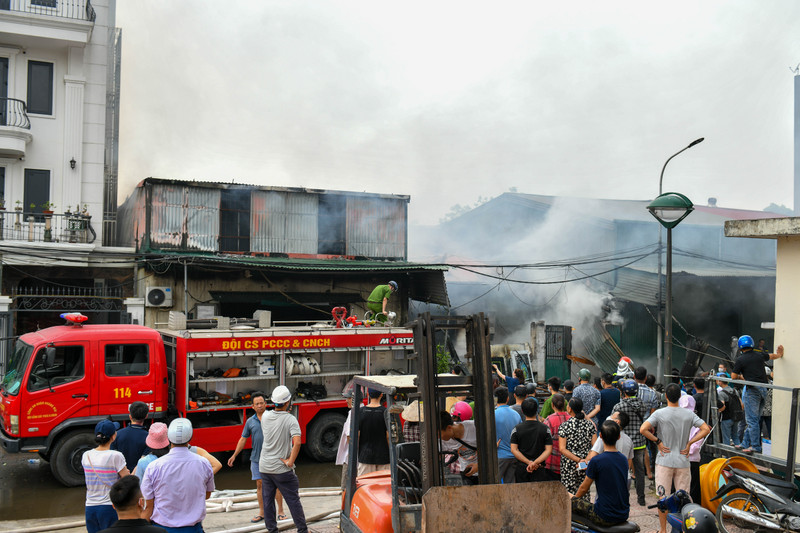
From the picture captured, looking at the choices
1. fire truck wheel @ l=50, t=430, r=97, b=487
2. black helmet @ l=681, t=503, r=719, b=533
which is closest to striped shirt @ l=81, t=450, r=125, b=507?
fire truck wheel @ l=50, t=430, r=97, b=487

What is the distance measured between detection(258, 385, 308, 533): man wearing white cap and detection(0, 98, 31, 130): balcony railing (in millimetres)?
15911

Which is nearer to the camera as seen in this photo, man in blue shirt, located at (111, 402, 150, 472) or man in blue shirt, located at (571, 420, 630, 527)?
man in blue shirt, located at (571, 420, 630, 527)

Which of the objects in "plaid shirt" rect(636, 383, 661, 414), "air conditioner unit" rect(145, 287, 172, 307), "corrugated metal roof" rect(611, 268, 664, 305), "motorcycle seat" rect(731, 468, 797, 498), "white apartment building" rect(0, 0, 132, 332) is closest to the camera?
"motorcycle seat" rect(731, 468, 797, 498)

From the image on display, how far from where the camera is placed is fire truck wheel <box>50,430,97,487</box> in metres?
9.27

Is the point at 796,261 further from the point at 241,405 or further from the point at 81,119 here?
the point at 81,119

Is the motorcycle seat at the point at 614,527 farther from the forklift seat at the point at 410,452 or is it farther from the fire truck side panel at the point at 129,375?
the fire truck side panel at the point at 129,375

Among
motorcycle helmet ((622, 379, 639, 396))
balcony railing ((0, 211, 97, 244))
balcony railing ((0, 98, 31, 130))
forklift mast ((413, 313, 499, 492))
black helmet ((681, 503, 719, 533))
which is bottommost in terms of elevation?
black helmet ((681, 503, 719, 533))

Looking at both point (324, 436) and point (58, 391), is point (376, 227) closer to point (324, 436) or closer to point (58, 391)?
point (324, 436)

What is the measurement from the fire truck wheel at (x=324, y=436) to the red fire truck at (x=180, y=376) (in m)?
0.02

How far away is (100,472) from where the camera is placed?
5.47 metres

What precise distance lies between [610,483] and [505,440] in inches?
65.4

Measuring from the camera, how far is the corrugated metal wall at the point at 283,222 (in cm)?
1888

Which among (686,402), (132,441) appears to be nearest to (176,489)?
(132,441)

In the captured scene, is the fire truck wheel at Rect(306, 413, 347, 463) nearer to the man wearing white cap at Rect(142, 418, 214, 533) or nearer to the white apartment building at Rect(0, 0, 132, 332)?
the man wearing white cap at Rect(142, 418, 214, 533)
